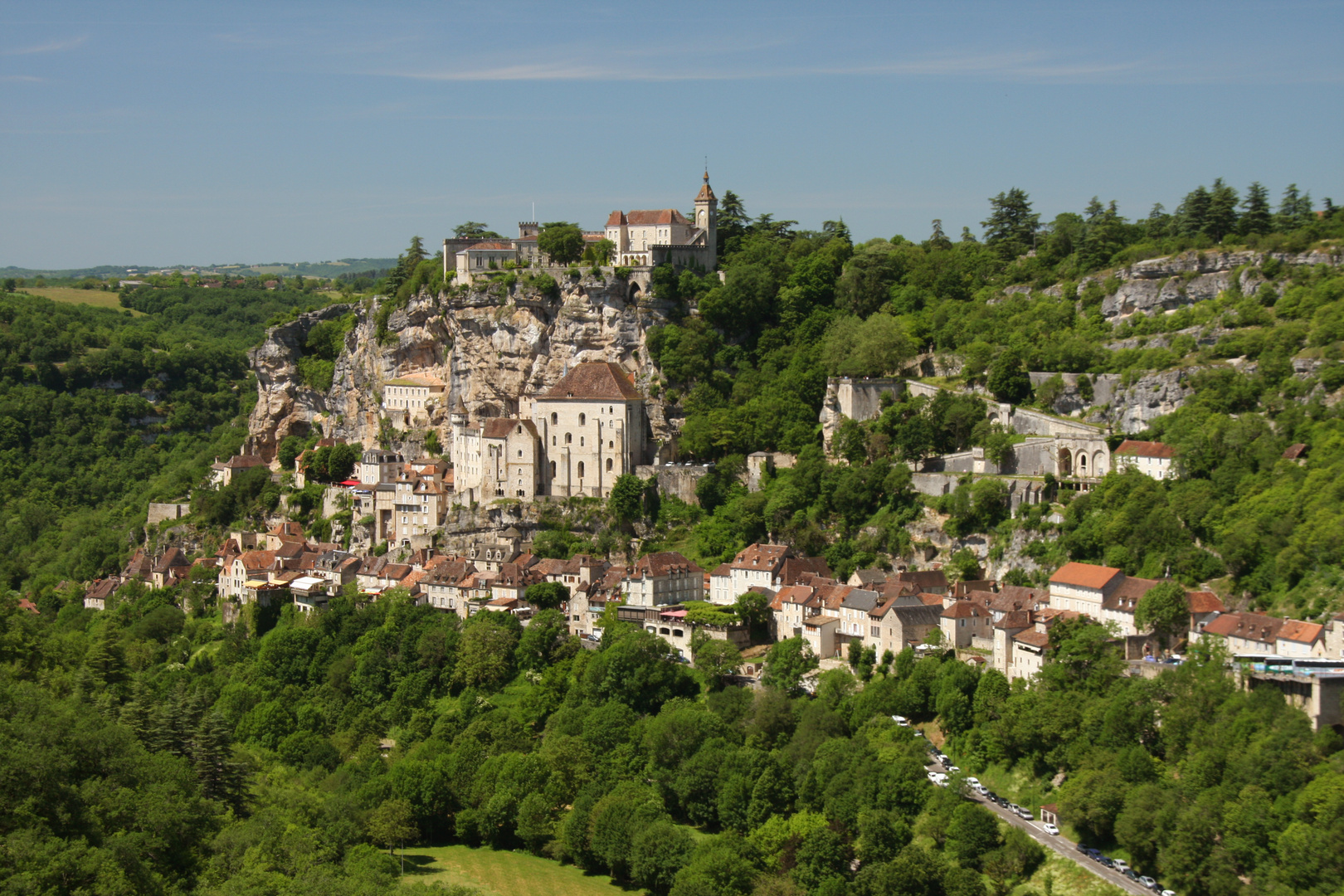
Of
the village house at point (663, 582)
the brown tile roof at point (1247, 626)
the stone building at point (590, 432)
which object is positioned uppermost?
the stone building at point (590, 432)

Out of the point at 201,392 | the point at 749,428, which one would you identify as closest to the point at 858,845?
the point at 749,428

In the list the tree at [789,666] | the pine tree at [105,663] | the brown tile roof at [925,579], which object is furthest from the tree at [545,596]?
the pine tree at [105,663]

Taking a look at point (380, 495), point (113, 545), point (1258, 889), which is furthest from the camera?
point (113, 545)

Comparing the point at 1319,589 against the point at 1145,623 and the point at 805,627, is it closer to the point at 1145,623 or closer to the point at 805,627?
the point at 1145,623

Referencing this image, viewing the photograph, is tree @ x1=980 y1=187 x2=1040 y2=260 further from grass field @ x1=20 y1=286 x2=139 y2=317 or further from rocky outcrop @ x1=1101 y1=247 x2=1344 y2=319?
grass field @ x1=20 y1=286 x2=139 y2=317

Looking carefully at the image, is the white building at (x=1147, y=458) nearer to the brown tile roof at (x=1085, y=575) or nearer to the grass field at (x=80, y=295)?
the brown tile roof at (x=1085, y=575)

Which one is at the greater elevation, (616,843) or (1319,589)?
(1319,589)

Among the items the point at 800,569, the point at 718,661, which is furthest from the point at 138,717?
the point at 800,569
